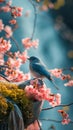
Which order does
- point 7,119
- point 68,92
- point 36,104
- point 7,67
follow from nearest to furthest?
1. point 7,119
2. point 36,104
3. point 7,67
4. point 68,92

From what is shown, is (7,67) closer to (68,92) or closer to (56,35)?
(68,92)

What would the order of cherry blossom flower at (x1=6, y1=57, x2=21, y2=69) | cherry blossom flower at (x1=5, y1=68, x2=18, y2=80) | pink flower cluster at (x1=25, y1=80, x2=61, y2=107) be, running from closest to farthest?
pink flower cluster at (x1=25, y1=80, x2=61, y2=107)
cherry blossom flower at (x1=5, y1=68, x2=18, y2=80)
cherry blossom flower at (x1=6, y1=57, x2=21, y2=69)

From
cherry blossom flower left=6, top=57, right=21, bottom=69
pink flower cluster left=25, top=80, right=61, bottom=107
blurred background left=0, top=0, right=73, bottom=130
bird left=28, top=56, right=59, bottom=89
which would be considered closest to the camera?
pink flower cluster left=25, top=80, right=61, bottom=107

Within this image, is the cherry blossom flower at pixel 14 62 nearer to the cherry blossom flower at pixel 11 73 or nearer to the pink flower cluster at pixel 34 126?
the cherry blossom flower at pixel 11 73

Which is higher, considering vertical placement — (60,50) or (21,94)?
(60,50)

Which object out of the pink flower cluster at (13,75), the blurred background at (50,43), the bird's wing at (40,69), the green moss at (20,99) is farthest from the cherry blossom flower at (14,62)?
the blurred background at (50,43)

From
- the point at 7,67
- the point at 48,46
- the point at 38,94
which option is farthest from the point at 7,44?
the point at 48,46

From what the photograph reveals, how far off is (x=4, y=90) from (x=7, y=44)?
73.6 inches

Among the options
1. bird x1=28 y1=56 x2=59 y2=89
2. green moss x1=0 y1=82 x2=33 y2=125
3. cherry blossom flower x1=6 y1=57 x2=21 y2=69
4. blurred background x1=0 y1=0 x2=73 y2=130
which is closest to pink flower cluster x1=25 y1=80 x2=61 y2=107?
Answer: green moss x1=0 y1=82 x2=33 y2=125

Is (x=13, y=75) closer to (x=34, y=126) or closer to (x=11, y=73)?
(x=11, y=73)

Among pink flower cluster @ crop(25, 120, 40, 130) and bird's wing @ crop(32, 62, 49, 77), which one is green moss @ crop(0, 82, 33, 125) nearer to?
pink flower cluster @ crop(25, 120, 40, 130)

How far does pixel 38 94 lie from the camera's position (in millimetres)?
3590

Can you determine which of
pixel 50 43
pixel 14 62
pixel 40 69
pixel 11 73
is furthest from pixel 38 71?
pixel 50 43

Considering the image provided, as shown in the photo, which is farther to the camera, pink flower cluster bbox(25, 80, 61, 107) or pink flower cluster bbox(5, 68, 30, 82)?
pink flower cluster bbox(5, 68, 30, 82)
